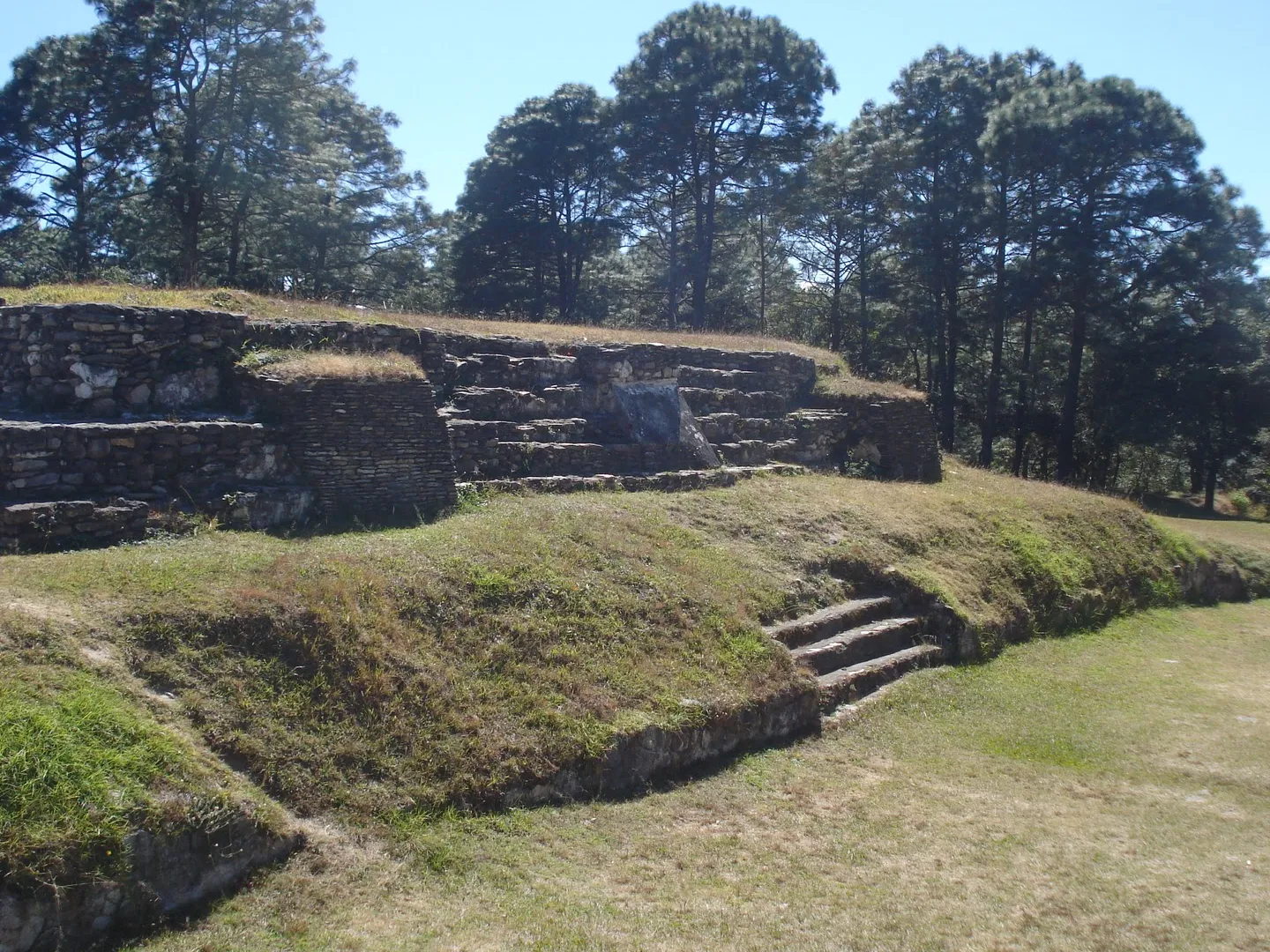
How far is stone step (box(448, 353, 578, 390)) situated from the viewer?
40.2 feet

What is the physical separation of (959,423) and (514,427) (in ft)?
71.7

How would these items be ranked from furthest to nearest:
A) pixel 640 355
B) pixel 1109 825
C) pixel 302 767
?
pixel 640 355, pixel 1109 825, pixel 302 767

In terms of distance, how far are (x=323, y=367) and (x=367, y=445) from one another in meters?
1.00

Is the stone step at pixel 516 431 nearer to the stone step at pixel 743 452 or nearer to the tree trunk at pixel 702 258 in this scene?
the stone step at pixel 743 452

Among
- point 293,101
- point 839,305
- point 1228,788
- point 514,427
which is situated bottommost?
point 1228,788

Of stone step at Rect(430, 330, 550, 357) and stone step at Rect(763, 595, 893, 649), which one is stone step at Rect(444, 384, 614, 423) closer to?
stone step at Rect(430, 330, 550, 357)

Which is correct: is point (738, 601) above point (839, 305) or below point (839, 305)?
below

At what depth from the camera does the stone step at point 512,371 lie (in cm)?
1226

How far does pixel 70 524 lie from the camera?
7.62 m

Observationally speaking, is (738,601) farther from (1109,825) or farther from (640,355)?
(640,355)

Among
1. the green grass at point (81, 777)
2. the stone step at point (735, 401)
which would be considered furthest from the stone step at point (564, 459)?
the green grass at point (81, 777)

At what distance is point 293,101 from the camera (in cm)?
2084

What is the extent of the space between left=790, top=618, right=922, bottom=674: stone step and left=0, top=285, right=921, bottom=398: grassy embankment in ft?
20.4

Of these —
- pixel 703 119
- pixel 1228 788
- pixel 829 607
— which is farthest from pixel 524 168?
pixel 1228 788
